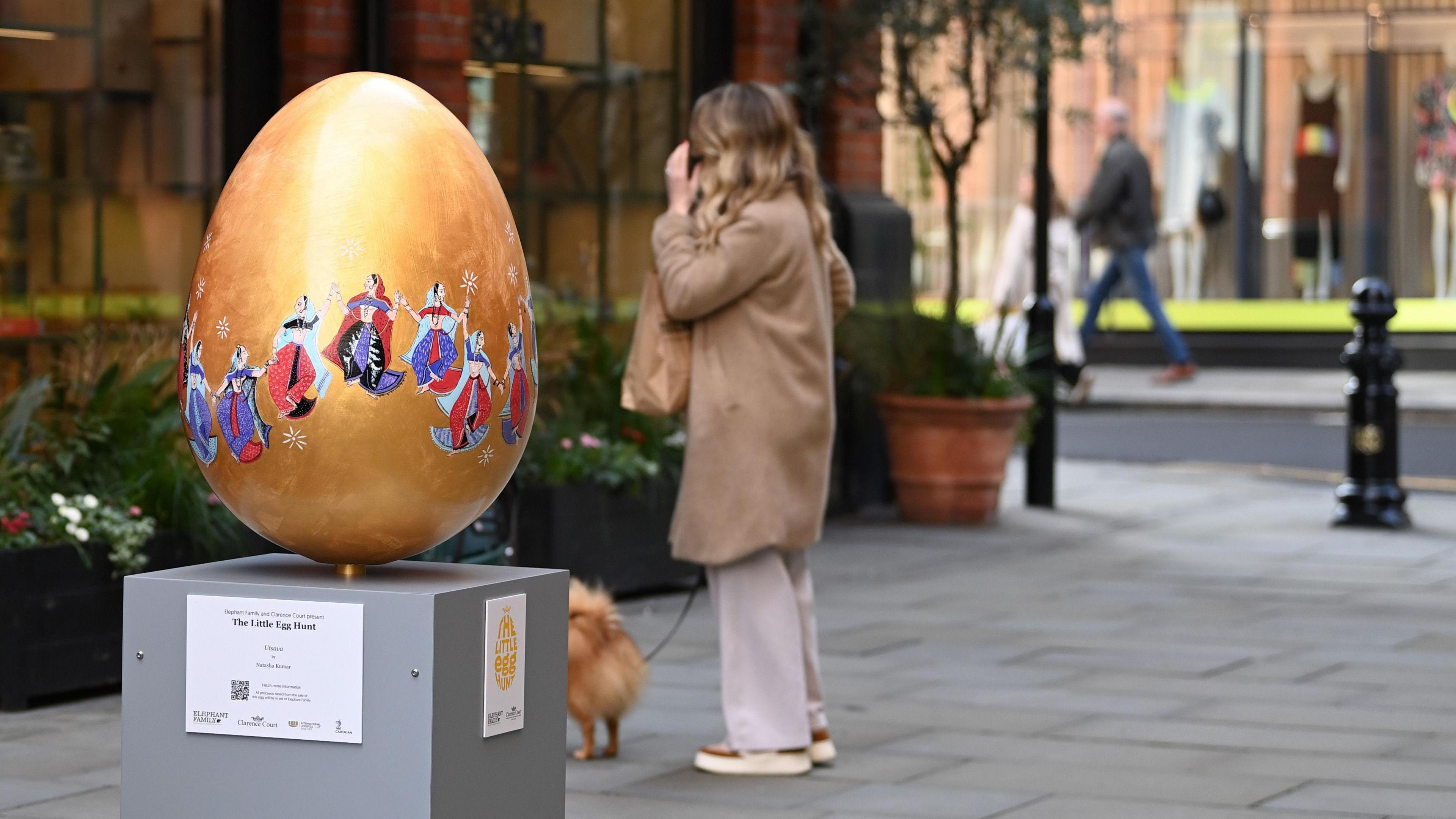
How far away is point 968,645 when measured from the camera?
759cm

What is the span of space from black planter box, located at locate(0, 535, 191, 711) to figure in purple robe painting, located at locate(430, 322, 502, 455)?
128 inches

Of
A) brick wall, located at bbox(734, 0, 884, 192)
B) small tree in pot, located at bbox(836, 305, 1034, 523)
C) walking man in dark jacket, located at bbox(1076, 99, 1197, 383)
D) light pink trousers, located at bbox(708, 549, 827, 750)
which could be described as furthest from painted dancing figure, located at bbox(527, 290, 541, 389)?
walking man in dark jacket, located at bbox(1076, 99, 1197, 383)

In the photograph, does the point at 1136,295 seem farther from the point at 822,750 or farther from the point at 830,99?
the point at 822,750

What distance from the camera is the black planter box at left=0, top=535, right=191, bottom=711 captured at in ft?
20.0

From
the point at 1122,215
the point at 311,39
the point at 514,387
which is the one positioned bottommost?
the point at 514,387

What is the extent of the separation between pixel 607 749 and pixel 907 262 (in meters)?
6.28

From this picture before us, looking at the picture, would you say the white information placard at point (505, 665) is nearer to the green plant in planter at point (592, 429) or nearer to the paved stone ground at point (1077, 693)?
the paved stone ground at point (1077, 693)

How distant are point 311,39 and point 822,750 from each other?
4287 mm

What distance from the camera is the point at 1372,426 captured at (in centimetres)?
1111

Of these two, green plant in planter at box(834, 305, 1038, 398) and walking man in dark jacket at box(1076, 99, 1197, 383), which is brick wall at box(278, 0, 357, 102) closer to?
green plant in planter at box(834, 305, 1038, 398)

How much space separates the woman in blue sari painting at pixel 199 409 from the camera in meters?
3.32

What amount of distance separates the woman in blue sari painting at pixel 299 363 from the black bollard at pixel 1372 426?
8.82 meters

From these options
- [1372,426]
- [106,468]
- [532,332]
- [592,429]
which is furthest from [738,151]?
[1372,426]

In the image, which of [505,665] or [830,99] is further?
[830,99]
